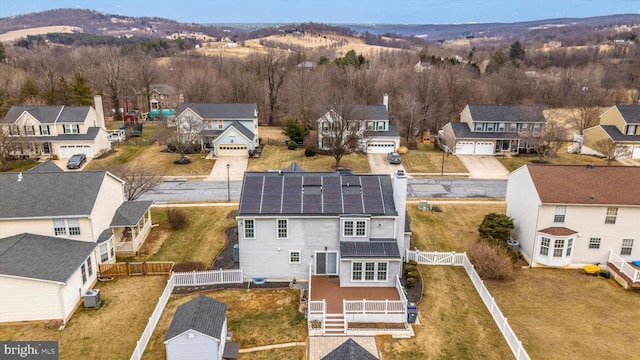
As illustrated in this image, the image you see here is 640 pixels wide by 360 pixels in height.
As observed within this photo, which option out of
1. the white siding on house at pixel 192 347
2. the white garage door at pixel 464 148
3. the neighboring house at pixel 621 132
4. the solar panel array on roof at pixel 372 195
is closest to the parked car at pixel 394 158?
the white garage door at pixel 464 148

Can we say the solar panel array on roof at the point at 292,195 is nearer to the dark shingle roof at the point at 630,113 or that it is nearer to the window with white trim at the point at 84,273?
the window with white trim at the point at 84,273

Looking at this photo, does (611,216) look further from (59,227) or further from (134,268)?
(59,227)

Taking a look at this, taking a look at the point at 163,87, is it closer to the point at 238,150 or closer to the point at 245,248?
the point at 238,150

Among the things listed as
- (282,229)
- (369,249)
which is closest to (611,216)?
(369,249)

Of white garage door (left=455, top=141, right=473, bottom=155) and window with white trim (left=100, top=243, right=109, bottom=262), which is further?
white garage door (left=455, top=141, right=473, bottom=155)

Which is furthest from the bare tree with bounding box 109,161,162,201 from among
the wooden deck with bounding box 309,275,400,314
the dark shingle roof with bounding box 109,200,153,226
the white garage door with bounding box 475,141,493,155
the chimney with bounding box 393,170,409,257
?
the white garage door with bounding box 475,141,493,155

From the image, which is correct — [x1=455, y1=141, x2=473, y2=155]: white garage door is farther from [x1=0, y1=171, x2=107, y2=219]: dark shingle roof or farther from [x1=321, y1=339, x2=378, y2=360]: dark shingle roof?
[x1=321, y1=339, x2=378, y2=360]: dark shingle roof

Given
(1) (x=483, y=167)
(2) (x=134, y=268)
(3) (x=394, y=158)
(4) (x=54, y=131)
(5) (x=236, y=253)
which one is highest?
(4) (x=54, y=131)
